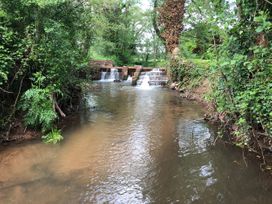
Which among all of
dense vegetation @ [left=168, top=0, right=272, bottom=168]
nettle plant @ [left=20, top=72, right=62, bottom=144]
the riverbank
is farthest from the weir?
dense vegetation @ [left=168, top=0, right=272, bottom=168]

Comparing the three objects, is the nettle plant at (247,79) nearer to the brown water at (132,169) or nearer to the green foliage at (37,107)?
the brown water at (132,169)

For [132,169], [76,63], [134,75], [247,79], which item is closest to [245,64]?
[247,79]

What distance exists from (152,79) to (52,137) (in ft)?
34.2

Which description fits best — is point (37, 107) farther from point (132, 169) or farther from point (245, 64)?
point (245, 64)

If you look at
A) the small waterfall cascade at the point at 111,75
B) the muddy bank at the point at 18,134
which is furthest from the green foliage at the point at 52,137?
the small waterfall cascade at the point at 111,75

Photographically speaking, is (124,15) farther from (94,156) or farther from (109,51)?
(94,156)

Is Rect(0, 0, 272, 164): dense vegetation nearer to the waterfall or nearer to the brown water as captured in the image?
the brown water

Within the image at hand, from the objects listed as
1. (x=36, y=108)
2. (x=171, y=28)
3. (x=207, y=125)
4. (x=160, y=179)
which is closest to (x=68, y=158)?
(x=36, y=108)

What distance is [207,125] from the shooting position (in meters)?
6.80

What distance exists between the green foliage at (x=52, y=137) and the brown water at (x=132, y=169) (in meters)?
0.18

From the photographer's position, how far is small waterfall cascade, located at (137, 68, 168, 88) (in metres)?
15.2

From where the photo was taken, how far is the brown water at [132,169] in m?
3.61

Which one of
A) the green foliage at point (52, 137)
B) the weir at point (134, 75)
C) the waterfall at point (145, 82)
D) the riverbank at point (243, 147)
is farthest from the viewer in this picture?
the weir at point (134, 75)

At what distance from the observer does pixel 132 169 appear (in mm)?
4414
